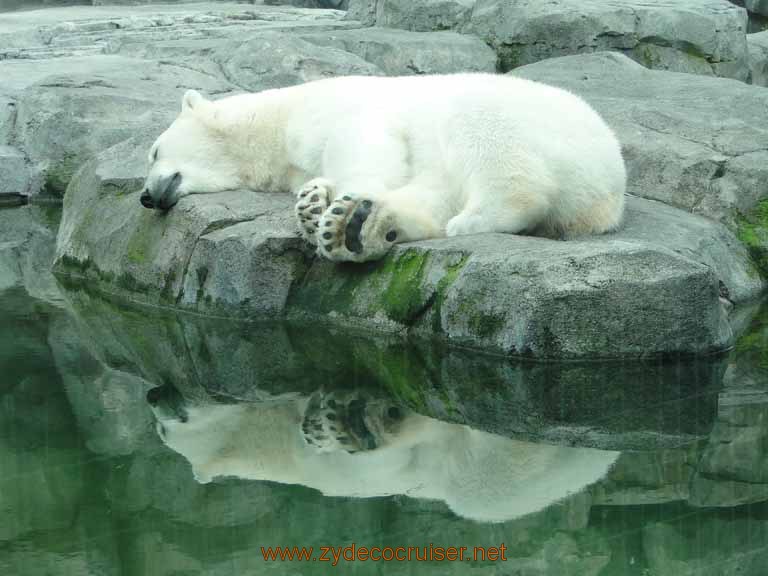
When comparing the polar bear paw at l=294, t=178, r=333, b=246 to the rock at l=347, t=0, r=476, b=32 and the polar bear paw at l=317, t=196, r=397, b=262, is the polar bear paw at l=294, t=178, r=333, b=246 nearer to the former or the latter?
the polar bear paw at l=317, t=196, r=397, b=262

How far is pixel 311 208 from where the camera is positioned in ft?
17.9

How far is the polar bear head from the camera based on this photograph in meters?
6.36

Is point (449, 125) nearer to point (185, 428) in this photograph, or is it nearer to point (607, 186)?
point (607, 186)

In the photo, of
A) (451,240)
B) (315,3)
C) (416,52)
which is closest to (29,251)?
(451,240)

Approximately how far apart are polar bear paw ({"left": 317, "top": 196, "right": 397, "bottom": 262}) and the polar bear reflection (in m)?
1.05

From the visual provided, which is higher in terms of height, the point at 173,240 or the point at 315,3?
the point at 173,240

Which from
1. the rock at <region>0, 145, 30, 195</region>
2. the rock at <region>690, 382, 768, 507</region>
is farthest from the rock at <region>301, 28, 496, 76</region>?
the rock at <region>690, 382, 768, 507</region>

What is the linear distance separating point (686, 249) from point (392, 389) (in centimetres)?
184

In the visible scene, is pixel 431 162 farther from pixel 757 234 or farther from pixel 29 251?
pixel 29 251

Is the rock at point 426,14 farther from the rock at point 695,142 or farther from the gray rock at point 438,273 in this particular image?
the gray rock at point 438,273

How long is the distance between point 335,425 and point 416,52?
8.20 m

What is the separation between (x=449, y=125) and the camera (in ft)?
18.1

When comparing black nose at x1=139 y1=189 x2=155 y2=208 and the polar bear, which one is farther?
black nose at x1=139 y1=189 x2=155 y2=208

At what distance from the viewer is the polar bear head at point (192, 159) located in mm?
6355
